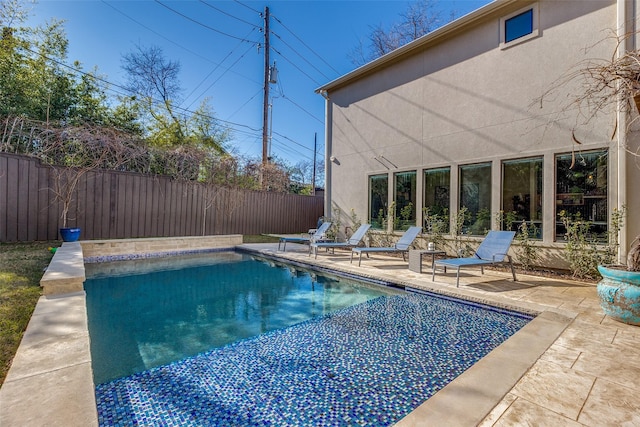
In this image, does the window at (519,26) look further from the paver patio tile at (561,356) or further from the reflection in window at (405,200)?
the paver patio tile at (561,356)

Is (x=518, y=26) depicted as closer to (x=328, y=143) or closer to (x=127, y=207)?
(x=328, y=143)

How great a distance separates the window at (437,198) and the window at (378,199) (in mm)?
1406

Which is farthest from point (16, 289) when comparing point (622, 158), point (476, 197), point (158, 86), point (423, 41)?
point (158, 86)

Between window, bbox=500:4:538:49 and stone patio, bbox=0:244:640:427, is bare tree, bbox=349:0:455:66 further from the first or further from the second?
stone patio, bbox=0:244:640:427

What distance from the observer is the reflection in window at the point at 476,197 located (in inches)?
287

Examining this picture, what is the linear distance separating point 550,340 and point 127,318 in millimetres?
5212

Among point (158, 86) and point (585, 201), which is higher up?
point (158, 86)

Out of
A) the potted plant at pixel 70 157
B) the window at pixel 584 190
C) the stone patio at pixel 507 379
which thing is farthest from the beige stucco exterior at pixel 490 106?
the potted plant at pixel 70 157

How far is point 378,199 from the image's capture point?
988 centimetres

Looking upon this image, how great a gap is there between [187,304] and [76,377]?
315cm

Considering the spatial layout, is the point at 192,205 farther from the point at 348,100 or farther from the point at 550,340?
the point at 550,340

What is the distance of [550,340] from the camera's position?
10.0 ft

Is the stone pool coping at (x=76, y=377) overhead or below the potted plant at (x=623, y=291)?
below

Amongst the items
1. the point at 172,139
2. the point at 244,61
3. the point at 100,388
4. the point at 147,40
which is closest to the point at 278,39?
the point at 244,61
